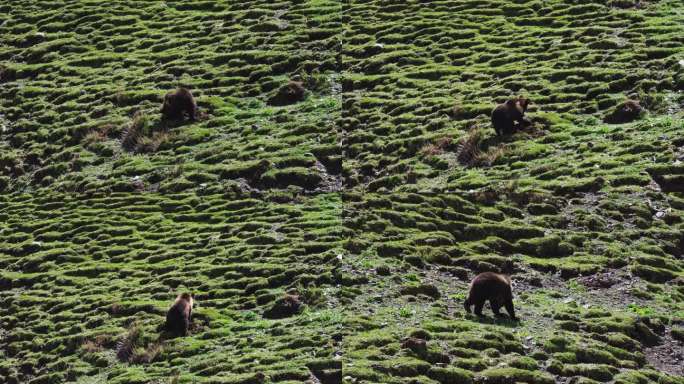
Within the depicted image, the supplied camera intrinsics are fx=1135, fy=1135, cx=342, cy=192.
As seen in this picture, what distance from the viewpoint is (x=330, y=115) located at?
43.4 meters

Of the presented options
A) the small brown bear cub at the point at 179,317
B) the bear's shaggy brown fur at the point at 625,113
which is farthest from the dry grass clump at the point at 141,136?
the bear's shaggy brown fur at the point at 625,113

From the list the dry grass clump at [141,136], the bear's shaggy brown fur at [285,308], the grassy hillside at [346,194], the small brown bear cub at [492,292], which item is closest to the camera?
the small brown bear cub at [492,292]

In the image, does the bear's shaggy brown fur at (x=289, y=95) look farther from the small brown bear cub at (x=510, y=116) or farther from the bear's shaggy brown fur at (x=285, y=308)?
the bear's shaggy brown fur at (x=285, y=308)

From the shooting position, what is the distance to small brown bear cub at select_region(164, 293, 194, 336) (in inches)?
1164

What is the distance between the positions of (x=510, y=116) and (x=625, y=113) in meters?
4.33

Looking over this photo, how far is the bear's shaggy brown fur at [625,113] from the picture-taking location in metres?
39.7

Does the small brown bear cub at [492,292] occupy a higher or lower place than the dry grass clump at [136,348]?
higher

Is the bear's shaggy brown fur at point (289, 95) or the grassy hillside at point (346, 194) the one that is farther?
the bear's shaggy brown fur at point (289, 95)

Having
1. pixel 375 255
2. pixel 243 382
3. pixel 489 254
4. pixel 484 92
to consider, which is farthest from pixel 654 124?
pixel 243 382

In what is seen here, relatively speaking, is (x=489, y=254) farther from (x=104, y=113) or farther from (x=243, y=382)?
(x=104, y=113)

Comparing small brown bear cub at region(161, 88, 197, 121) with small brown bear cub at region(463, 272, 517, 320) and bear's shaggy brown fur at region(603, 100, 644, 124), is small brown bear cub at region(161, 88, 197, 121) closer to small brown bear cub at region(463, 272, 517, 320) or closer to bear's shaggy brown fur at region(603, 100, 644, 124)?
bear's shaggy brown fur at region(603, 100, 644, 124)

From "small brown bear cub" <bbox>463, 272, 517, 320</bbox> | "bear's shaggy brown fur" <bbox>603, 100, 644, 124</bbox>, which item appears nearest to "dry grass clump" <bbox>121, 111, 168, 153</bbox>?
"bear's shaggy brown fur" <bbox>603, 100, 644, 124</bbox>

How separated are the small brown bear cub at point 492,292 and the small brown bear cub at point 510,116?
1255 cm

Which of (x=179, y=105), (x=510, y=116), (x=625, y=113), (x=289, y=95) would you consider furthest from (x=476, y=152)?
(x=179, y=105)
